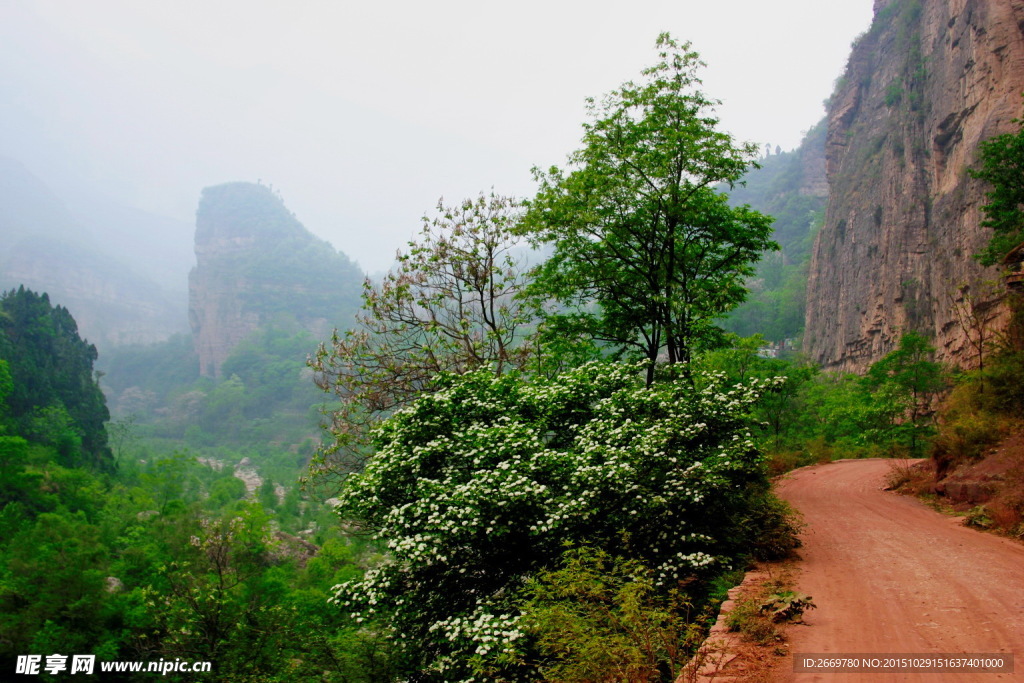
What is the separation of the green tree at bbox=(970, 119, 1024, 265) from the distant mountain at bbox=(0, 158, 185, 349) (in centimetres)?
16722

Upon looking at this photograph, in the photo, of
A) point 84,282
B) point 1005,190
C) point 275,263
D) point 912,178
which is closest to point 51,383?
point 1005,190

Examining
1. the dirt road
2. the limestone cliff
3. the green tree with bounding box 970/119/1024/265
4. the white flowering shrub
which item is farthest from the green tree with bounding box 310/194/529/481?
the limestone cliff

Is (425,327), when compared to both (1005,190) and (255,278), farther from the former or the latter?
(255,278)

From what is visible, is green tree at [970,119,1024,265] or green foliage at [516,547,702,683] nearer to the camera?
green foliage at [516,547,702,683]

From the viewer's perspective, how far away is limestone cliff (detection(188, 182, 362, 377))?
426ft

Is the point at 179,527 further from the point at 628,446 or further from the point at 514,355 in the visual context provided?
the point at 628,446

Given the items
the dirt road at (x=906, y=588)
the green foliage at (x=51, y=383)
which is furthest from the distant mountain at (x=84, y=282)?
the dirt road at (x=906, y=588)

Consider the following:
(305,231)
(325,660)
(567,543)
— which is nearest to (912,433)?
(567,543)

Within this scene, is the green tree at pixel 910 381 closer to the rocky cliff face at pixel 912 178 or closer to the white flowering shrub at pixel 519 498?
the rocky cliff face at pixel 912 178

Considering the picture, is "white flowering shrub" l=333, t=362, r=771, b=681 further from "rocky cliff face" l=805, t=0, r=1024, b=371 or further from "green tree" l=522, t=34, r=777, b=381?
"rocky cliff face" l=805, t=0, r=1024, b=371

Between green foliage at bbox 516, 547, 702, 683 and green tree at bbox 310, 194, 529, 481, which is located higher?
green tree at bbox 310, 194, 529, 481

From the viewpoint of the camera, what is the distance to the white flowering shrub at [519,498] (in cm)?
765

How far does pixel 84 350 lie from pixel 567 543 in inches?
2372

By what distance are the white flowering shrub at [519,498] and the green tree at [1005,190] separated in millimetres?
14535
